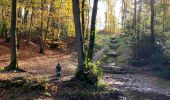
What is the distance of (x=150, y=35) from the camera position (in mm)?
40688

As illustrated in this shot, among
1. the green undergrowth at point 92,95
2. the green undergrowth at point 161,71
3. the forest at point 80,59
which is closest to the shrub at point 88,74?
the forest at point 80,59

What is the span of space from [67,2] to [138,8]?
952cm

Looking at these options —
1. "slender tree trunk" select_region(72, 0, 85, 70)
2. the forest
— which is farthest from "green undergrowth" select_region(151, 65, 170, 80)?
"slender tree trunk" select_region(72, 0, 85, 70)

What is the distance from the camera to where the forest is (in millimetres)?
18750

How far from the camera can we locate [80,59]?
21.2 metres

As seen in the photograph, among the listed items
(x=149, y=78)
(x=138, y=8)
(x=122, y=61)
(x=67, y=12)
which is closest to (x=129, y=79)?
(x=149, y=78)

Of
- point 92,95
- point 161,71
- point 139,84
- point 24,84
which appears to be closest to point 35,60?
point 139,84

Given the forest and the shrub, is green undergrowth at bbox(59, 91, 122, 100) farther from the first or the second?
the shrub

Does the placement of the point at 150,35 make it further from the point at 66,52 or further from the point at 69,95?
the point at 69,95

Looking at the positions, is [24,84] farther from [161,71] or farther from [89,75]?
[161,71]

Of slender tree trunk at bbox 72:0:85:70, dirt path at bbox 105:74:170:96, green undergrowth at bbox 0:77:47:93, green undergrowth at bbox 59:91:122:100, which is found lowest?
dirt path at bbox 105:74:170:96

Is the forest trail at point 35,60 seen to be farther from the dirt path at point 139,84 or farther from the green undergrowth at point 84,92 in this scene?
the green undergrowth at point 84,92

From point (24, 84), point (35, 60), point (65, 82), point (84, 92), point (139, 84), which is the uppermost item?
point (35, 60)

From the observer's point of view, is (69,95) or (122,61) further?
(122,61)
